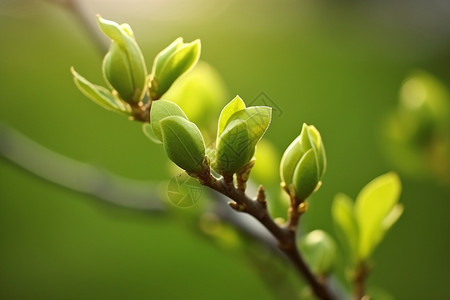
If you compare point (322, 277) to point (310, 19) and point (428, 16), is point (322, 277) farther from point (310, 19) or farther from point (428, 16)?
point (310, 19)

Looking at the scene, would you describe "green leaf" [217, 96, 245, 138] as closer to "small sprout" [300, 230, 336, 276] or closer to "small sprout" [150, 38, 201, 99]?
"small sprout" [150, 38, 201, 99]

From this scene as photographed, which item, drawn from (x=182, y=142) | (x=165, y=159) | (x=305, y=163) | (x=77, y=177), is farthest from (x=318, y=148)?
(x=165, y=159)

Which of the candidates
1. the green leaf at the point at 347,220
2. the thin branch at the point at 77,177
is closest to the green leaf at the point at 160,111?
the green leaf at the point at 347,220

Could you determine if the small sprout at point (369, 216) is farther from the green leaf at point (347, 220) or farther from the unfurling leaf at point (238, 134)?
the unfurling leaf at point (238, 134)

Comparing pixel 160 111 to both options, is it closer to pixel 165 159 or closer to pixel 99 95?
pixel 99 95

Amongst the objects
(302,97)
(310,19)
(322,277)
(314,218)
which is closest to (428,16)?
(310,19)
